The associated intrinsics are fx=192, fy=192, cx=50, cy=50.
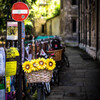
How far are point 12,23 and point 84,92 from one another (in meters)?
3.28

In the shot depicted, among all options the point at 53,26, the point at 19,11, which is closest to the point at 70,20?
the point at 53,26

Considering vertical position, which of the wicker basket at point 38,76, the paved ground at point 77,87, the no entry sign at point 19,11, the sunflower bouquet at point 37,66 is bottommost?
the paved ground at point 77,87

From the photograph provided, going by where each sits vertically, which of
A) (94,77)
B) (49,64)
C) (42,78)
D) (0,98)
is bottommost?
(94,77)

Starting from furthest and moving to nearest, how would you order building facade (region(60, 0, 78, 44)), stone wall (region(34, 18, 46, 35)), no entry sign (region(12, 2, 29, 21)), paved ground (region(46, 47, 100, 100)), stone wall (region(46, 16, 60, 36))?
stone wall (region(34, 18, 46, 35)) < stone wall (region(46, 16, 60, 36)) < building facade (region(60, 0, 78, 44)) < paved ground (region(46, 47, 100, 100)) < no entry sign (region(12, 2, 29, 21))

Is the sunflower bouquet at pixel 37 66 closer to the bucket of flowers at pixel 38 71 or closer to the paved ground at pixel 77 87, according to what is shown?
the bucket of flowers at pixel 38 71

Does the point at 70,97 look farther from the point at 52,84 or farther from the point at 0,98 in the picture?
the point at 0,98

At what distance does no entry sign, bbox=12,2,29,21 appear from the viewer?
203 inches

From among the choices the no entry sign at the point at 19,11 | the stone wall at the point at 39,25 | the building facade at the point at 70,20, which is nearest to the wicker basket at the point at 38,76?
the no entry sign at the point at 19,11

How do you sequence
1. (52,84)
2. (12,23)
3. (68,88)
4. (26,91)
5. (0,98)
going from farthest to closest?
(52,84)
(68,88)
(12,23)
(26,91)
(0,98)

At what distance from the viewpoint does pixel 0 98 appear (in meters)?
3.99

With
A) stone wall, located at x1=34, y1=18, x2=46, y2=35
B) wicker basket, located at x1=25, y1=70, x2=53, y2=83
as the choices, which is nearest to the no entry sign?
wicker basket, located at x1=25, y1=70, x2=53, y2=83

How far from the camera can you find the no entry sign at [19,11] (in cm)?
516

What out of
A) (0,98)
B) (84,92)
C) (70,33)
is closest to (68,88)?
(84,92)

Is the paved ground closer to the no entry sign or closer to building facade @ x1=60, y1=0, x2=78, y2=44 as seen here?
the no entry sign
